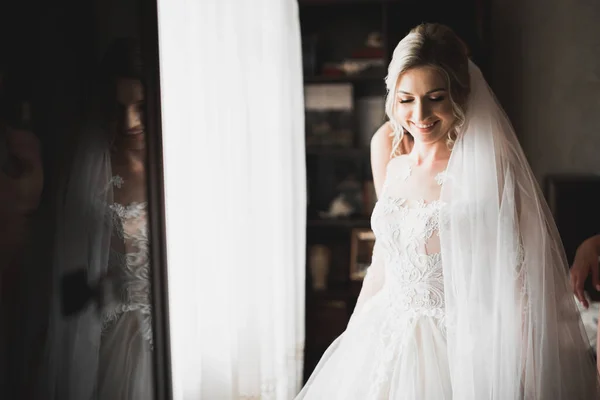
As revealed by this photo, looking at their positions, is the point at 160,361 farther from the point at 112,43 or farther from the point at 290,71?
the point at 290,71

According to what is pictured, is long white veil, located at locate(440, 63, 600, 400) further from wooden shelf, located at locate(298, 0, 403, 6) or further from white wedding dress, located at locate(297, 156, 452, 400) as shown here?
wooden shelf, located at locate(298, 0, 403, 6)

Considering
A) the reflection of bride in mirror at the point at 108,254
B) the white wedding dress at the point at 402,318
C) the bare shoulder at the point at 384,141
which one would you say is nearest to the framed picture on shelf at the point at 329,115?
the bare shoulder at the point at 384,141

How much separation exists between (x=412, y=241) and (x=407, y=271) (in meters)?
0.08

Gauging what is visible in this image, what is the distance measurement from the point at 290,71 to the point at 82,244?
1447 mm

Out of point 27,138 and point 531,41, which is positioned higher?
point 531,41

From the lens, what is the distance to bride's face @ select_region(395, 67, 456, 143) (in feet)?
4.44

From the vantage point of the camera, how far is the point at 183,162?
1725 mm

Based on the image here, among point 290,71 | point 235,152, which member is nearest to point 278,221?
point 235,152

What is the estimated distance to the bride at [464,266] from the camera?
4.23ft

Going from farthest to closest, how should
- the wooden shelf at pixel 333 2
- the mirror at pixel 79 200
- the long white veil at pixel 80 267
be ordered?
the wooden shelf at pixel 333 2
the long white veil at pixel 80 267
the mirror at pixel 79 200

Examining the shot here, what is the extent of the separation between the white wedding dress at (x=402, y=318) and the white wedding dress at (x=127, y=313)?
0.45m

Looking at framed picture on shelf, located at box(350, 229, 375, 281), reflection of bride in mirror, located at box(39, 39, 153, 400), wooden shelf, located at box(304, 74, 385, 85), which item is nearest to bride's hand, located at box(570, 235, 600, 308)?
framed picture on shelf, located at box(350, 229, 375, 281)

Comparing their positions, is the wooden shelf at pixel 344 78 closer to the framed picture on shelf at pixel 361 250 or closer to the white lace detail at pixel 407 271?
the framed picture on shelf at pixel 361 250

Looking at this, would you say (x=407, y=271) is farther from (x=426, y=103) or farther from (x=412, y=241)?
(x=426, y=103)
